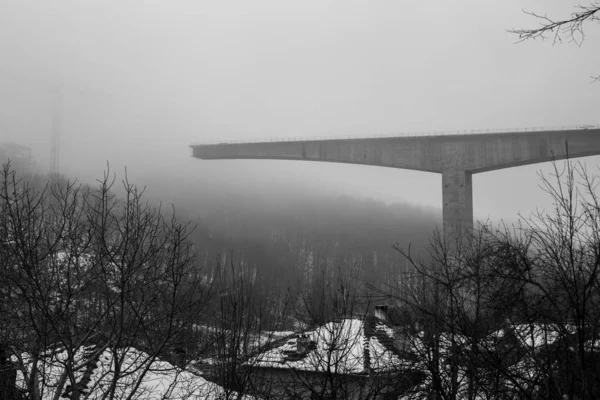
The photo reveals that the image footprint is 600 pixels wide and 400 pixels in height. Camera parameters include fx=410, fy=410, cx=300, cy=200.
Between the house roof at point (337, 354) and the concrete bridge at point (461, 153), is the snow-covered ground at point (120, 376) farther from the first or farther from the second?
the concrete bridge at point (461, 153)

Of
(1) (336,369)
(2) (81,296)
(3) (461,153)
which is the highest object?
(3) (461,153)

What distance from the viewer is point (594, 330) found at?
4.83 m

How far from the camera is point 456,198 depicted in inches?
1210

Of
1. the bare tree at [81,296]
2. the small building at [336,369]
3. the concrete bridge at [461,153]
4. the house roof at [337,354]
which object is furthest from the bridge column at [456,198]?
the bare tree at [81,296]

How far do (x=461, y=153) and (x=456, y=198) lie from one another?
3544mm

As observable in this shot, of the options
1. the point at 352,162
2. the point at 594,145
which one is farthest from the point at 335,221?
the point at 594,145

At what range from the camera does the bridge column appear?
30.4 m

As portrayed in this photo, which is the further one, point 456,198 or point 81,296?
point 456,198

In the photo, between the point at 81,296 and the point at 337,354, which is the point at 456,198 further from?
the point at 81,296

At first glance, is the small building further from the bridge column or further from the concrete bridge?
the concrete bridge

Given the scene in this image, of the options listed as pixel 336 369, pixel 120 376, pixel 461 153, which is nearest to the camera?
pixel 120 376

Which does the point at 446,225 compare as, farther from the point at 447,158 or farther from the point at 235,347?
the point at 235,347

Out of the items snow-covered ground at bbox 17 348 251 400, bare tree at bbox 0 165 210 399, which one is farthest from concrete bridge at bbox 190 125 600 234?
bare tree at bbox 0 165 210 399

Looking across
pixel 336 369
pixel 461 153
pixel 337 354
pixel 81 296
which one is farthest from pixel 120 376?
pixel 461 153
